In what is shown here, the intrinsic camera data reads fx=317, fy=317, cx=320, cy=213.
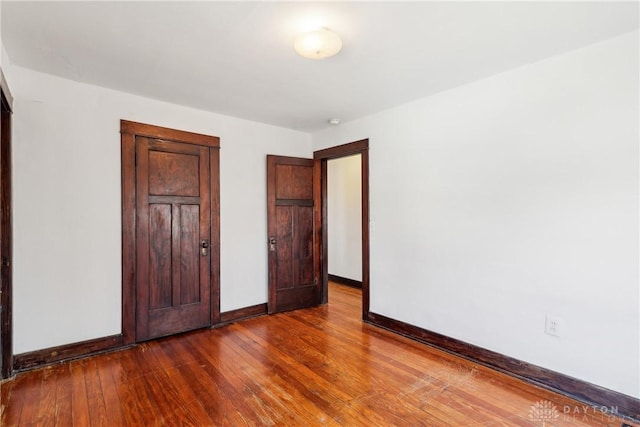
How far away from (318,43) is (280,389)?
7.75 ft

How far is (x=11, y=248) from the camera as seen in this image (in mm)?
2457

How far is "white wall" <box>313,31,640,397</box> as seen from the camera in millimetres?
2061

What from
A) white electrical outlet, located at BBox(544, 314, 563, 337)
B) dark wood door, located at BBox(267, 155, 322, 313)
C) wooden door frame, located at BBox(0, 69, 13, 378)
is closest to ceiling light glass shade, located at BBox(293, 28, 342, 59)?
dark wood door, located at BBox(267, 155, 322, 313)

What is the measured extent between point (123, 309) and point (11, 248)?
0.99 m

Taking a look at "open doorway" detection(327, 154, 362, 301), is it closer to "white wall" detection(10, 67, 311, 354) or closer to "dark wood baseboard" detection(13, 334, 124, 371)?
"white wall" detection(10, 67, 311, 354)

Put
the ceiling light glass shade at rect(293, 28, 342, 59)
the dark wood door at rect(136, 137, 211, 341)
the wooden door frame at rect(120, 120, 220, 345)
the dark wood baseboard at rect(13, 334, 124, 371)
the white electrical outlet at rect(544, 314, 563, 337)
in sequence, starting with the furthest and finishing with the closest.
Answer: the dark wood door at rect(136, 137, 211, 341) → the wooden door frame at rect(120, 120, 220, 345) → the dark wood baseboard at rect(13, 334, 124, 371) → the white electrical outlet at rect(544, 314, 563, 337) → the ceiling light glass shade at rect(293, 28, 342, 59)

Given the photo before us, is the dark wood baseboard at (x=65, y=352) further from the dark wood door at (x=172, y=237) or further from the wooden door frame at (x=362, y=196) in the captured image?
the wooden door frame at (x=362, y=196)

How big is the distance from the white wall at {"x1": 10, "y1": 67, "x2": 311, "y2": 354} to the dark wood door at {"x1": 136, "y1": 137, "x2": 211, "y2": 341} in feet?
0.69

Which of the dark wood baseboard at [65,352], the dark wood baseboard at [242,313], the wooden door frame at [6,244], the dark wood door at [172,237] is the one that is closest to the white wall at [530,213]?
the dark wood baseboard at [242,313]

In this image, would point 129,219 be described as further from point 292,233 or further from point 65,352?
point 292,233

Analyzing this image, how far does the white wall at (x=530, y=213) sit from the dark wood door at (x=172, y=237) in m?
2.10

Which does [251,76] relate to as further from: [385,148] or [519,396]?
[519,396]

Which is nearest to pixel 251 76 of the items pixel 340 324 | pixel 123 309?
pixel 123 309

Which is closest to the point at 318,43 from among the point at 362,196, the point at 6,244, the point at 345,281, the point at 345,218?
the point at 362,196
